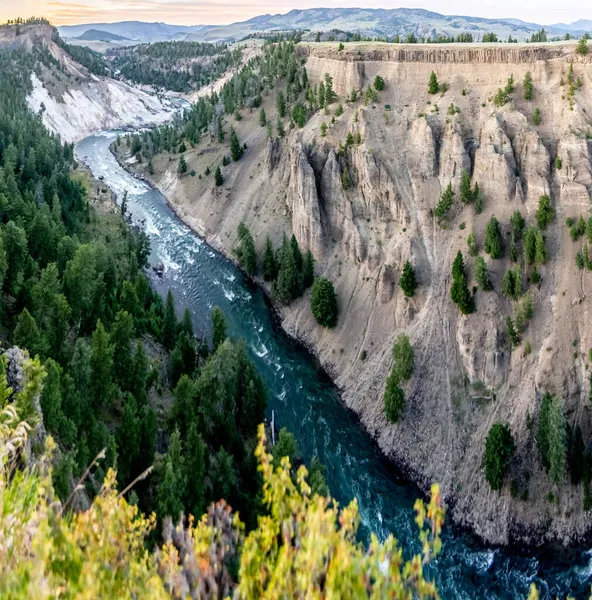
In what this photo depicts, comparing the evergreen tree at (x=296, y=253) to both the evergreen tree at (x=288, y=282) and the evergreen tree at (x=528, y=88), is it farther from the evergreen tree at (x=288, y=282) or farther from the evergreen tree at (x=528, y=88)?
the evergreen tree at (x=528, y=88)

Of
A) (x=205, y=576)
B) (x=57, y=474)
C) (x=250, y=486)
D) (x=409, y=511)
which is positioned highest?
(x=205, y=576)

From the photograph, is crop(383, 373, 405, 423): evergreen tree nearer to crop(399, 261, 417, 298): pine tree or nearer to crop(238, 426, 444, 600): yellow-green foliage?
crop(399, 261, 417, 298): pine tree

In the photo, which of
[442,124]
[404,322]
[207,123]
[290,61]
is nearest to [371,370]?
[404,322]

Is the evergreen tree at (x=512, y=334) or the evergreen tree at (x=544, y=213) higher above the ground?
the evergreen tree at (x=544, y=213)

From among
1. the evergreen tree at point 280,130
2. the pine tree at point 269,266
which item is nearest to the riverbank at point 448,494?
the pine tree at point 269,266

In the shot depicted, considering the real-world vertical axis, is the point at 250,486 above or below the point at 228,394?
below

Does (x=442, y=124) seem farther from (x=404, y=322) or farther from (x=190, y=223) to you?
(x=190, y=223)
